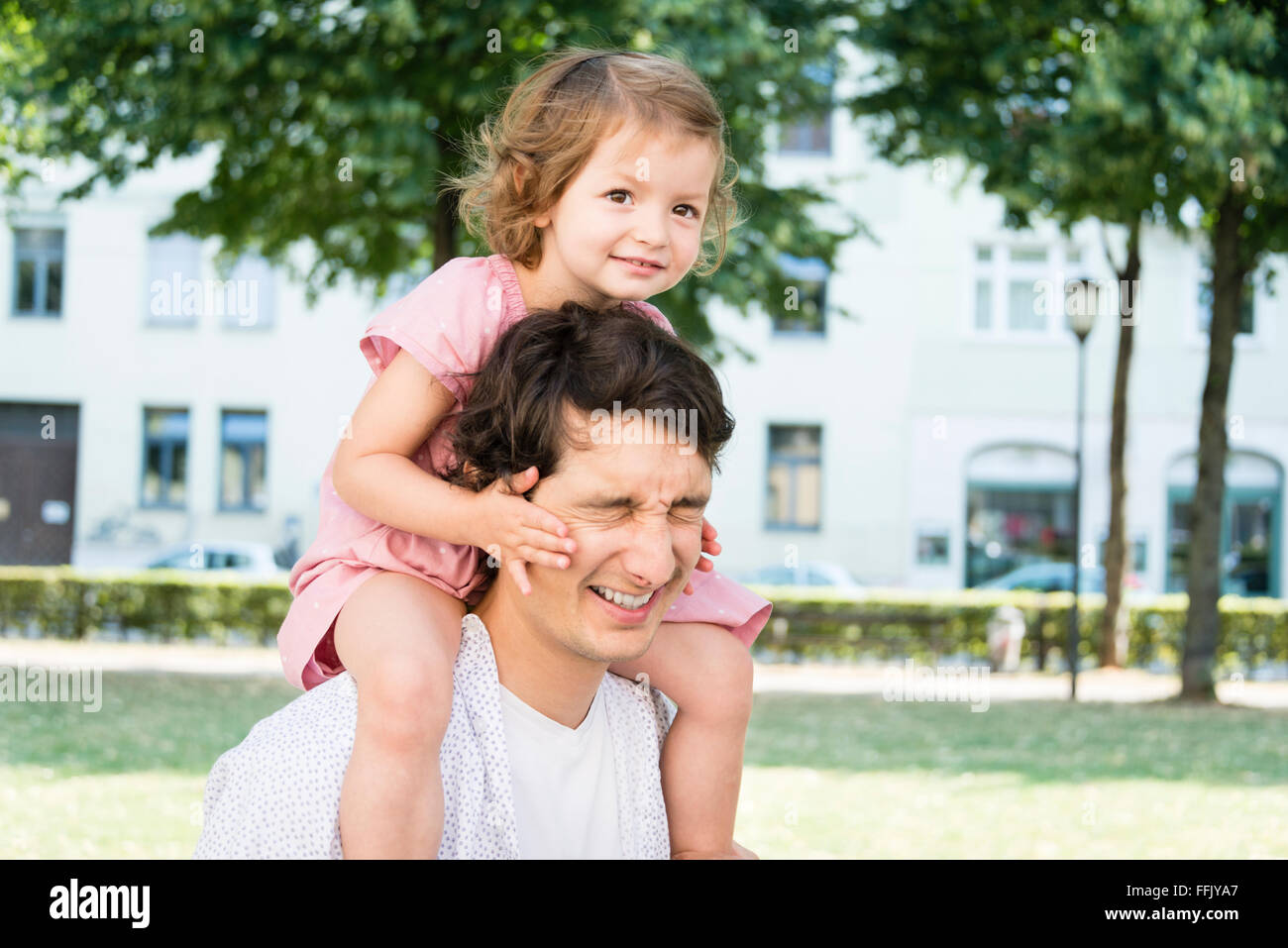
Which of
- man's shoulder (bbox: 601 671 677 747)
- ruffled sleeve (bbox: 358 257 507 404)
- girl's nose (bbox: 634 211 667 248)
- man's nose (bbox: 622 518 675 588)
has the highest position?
girl's nose (bbox: 634 211 667 248)

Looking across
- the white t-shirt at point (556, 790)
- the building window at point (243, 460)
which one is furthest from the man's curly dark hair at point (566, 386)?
the building window at point (243, 460)

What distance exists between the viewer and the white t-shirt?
2.10m

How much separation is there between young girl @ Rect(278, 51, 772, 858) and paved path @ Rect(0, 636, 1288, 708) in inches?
574

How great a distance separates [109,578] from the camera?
72.0ft

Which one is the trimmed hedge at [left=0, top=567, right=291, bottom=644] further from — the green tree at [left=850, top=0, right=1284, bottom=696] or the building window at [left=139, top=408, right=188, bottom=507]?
the green tree at [left=850, top=0, right=1284, bottom=696]

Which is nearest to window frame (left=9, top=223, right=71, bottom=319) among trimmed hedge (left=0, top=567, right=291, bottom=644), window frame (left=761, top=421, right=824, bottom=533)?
trimmed hedge (left=0, top=567, right=291, bottom=644)

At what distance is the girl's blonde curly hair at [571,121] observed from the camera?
253 cm

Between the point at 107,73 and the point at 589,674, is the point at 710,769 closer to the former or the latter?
the point at 589,674

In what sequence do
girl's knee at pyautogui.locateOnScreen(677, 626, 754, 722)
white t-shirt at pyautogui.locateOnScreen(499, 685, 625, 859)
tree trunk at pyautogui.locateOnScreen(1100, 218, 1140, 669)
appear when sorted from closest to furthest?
white t-shirt at pyautogui.locateOnScreen(499, 685, 625, 859) → girl's knee at pyautogui.locateOnScreen(677, 626, 754, 722) → tree trunk at pyautogui.locateOnScreen(1100, 218, 1140, 669)

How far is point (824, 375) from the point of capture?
2906cm

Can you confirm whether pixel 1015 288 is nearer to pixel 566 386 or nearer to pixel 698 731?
pixel 698 731

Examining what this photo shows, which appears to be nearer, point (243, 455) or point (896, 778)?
point (896, 778)
